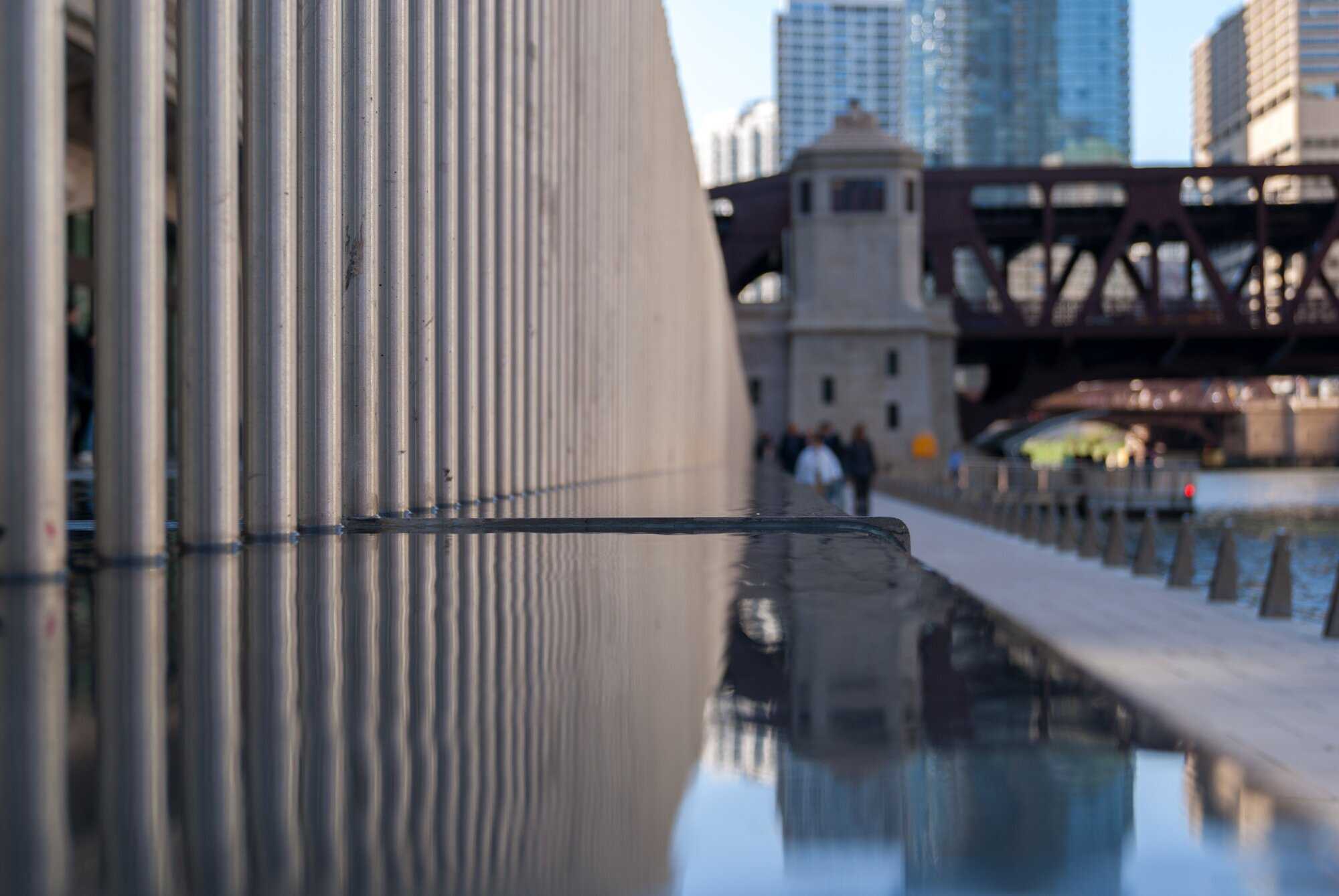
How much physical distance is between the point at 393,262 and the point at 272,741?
9.00 feet

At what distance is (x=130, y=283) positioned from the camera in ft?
7.80

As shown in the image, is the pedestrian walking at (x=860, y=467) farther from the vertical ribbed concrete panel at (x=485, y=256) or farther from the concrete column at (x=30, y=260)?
the concrete column at (x=30, y=260)

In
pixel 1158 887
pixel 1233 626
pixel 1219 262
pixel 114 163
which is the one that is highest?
pixel 1219 262

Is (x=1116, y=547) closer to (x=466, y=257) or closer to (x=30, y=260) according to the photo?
(x=466, y=257)

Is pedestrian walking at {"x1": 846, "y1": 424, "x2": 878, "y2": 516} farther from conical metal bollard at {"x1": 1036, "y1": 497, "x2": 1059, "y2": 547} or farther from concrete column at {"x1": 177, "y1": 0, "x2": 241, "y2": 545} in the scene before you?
concrete column at {"x1": 177, "y1": 0, "x2": 241, "y2": 545}

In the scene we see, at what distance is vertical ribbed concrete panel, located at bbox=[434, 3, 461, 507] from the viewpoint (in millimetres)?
4352

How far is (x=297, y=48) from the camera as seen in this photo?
3264mm

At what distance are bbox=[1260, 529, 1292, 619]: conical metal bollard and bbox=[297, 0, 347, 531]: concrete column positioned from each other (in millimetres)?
9452

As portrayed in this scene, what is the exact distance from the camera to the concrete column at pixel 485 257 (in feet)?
16.2

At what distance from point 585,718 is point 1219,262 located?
143456 mm

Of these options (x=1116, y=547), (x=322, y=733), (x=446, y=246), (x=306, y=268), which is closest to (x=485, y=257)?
(x=446, y=246)

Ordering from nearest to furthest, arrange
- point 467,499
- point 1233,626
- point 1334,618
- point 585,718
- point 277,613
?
1. point 585,718
2. point 277,613
3. point 467,499
4. point 1334,618
5. point 1233,626

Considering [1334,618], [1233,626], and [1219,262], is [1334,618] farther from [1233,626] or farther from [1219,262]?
[1219,262]

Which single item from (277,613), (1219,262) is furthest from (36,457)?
(1219,262)
